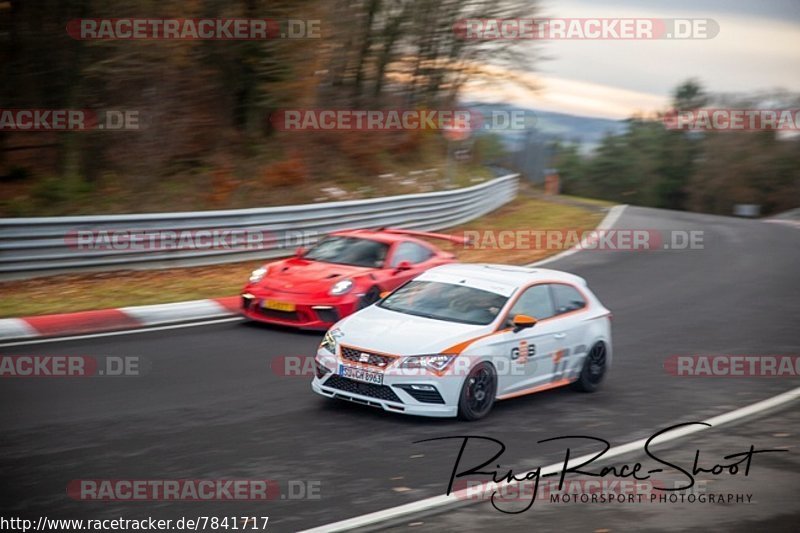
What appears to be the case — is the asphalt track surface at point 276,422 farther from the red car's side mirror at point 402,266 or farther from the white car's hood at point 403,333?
the red car's side mirror at point 402,266

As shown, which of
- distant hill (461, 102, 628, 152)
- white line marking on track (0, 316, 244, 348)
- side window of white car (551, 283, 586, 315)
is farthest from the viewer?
distant hill (461, 102, 628, 152)

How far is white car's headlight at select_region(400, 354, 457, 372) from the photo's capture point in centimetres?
923

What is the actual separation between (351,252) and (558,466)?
664cm

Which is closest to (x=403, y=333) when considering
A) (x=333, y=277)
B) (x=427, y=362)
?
(x=427, y=362)

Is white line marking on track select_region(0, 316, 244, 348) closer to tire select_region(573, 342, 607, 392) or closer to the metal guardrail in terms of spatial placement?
the metal guardrail

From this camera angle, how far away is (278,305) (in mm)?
13148

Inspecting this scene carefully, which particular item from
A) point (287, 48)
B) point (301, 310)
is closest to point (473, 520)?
point (301, 310)

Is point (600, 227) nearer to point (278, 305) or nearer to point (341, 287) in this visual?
point (341, 287)

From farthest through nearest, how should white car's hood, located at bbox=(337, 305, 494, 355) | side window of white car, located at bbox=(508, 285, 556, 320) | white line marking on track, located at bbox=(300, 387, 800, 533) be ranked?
side window of white car, located at bbox=(508, 285, 556, 320)
white car's hood, located at bbox=(337, 305, 494, 355)
white line marking on track, located at bbox=(300, 387, 800, 533)

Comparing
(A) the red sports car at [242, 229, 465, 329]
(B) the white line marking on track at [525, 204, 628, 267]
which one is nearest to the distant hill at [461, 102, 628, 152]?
(B) the white line marking on track at [525, 204, 628, 267]

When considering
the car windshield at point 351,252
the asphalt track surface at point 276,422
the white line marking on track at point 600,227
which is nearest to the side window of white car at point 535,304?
the asphalt track surface at point 276,422

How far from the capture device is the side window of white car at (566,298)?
431 inches

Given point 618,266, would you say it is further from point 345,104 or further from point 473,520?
point 473,520

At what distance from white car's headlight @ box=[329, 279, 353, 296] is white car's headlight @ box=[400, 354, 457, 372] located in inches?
159
